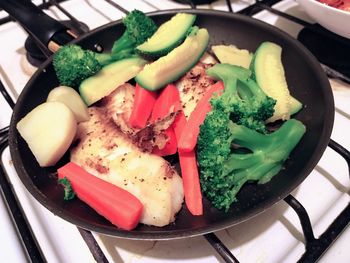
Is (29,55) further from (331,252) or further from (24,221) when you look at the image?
(331,252)

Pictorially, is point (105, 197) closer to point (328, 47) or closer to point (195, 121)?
point (195, 121)

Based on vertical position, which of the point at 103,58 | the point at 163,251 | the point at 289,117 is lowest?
the point at 163,251

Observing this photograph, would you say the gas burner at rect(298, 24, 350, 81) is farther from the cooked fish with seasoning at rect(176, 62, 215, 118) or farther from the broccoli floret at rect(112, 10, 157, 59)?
the broccoli floret at rect(112, 10, 157, 59)

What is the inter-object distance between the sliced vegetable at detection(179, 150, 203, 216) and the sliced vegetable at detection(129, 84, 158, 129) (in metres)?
0.17

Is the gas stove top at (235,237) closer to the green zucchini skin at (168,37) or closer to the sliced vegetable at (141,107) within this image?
the sliced vegetable at (141,107)

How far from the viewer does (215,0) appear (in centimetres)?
146

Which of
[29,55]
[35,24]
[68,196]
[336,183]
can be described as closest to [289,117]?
[336,183]

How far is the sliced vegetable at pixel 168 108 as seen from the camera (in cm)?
84

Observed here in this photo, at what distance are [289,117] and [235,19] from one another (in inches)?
14.8

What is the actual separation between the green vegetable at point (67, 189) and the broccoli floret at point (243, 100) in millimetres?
365

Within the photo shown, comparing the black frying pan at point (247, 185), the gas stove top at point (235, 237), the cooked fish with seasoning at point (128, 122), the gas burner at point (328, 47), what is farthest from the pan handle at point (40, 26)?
the gas burner at point (328, 47)

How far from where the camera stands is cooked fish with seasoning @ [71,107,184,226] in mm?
719

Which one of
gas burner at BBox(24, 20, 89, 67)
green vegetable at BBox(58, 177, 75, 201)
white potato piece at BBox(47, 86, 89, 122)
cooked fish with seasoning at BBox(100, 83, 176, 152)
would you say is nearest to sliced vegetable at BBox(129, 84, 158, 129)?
cooked fish with seasoning at BBox(100, 83, 176, 152)

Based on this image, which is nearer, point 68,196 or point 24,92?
point 68,196
